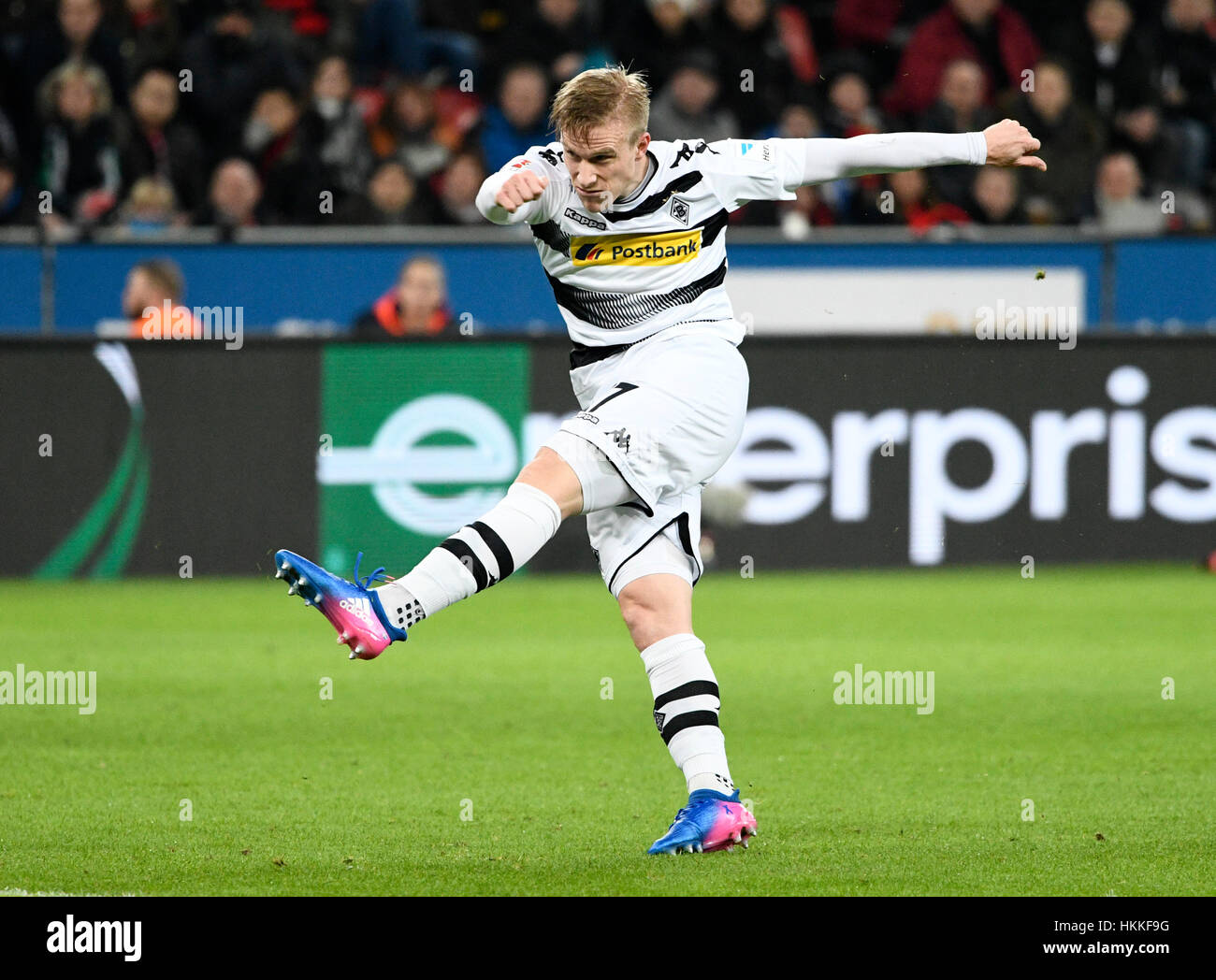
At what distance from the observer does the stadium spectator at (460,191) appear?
14711mm

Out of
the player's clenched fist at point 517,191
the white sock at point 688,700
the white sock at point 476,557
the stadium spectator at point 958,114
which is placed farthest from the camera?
the stadium spectator at point 958,114

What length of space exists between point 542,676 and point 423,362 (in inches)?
149

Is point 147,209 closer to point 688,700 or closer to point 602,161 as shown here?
point 602,161

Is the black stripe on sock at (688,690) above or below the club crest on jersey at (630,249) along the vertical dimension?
below

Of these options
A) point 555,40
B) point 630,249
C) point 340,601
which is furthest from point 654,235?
point 555,40

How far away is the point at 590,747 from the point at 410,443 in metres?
5.17

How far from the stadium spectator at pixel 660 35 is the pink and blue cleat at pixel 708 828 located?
1080cm

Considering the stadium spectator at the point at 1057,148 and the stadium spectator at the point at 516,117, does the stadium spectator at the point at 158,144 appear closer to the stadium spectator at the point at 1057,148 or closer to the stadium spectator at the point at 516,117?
the stadium spectator at the point at 516,117

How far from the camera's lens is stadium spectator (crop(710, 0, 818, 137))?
15617mm

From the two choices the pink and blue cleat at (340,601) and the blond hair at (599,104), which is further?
the blond hair at (599,104)

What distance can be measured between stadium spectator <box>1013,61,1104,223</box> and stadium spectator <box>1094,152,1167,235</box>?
161 mm

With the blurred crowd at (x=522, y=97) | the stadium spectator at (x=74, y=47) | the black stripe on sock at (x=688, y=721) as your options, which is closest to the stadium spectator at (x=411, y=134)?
the blurred crowd at (x=522, y=97)
